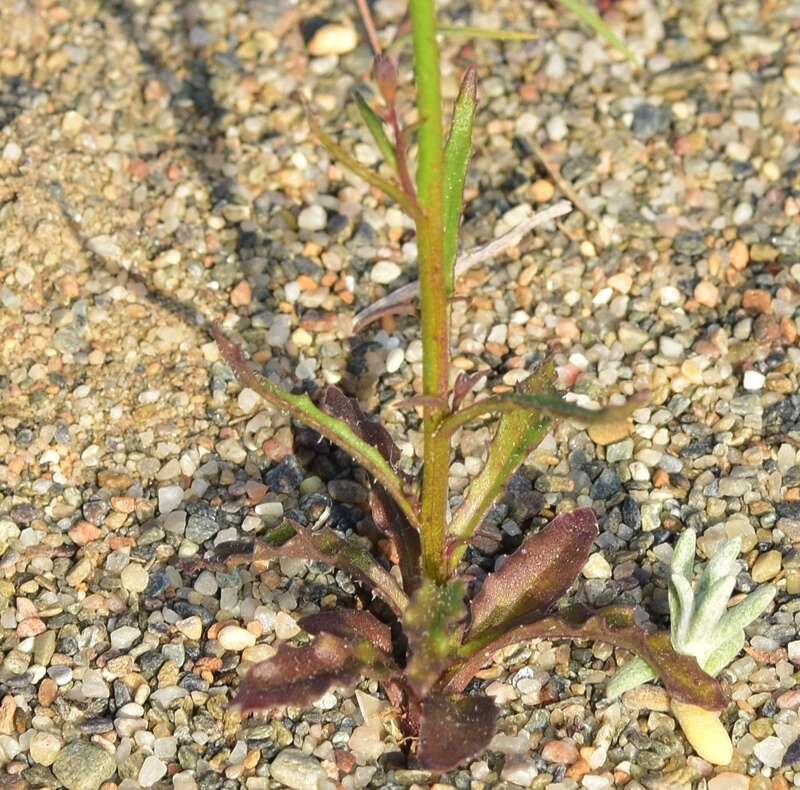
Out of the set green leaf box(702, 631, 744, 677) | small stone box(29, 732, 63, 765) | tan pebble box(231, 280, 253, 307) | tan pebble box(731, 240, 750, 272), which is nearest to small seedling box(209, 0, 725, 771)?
green leaf box(702, 631, 744, 677)

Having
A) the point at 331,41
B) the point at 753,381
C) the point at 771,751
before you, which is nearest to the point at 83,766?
the point at 771,751

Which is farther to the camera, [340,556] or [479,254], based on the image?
[479,254]

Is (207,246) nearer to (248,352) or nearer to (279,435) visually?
(248,352)

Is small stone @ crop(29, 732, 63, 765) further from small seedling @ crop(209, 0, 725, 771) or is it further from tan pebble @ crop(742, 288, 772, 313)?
tan pebble @ crop(742, 288, 772, 313)

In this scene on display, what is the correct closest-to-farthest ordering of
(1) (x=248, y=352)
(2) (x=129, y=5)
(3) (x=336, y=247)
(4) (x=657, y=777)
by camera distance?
(4) (x=657, y=777), (1) (x=248, y=352), (3) (x=336, y=247), (2) (x=129, y=5)

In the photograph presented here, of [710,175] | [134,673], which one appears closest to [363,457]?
[134,673]

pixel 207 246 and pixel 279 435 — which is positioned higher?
pixel 207 246

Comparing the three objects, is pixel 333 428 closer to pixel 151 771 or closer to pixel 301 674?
pixel 301 674

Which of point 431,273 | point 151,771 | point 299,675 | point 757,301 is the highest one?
point 757,301

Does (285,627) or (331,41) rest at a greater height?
(331,41)
